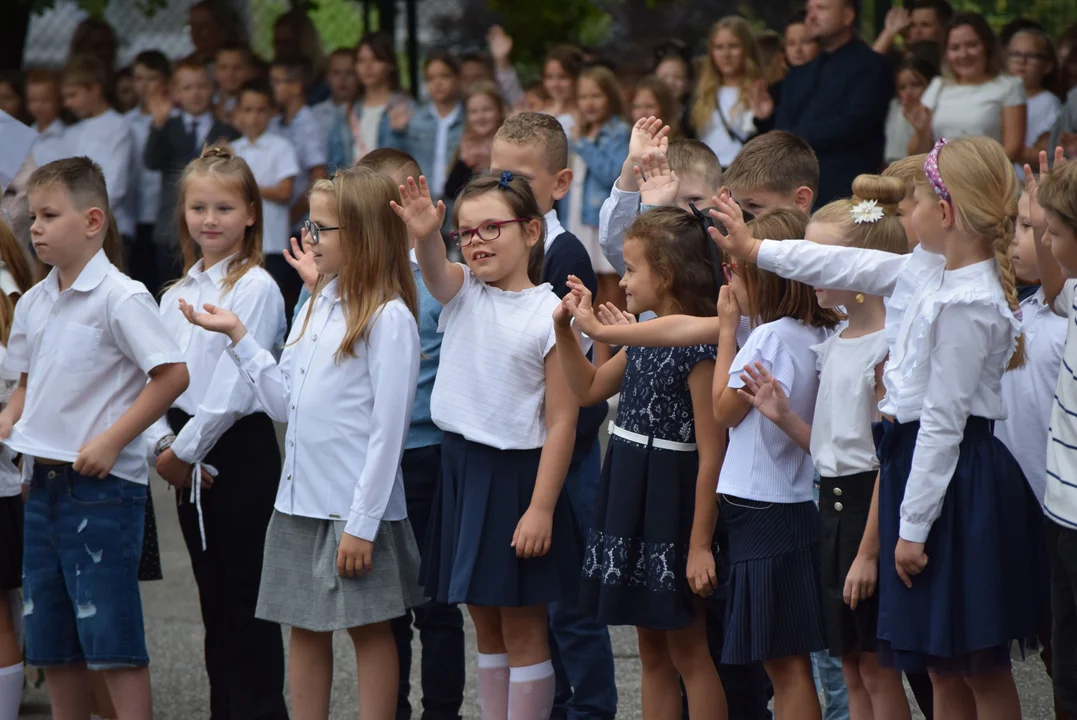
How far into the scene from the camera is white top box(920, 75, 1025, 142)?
22.6ft

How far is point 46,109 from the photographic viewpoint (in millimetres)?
9125

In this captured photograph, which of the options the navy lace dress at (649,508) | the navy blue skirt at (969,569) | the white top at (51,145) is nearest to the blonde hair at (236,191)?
the navy lace dress at (649,508)

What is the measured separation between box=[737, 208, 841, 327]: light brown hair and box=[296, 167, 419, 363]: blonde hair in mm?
998

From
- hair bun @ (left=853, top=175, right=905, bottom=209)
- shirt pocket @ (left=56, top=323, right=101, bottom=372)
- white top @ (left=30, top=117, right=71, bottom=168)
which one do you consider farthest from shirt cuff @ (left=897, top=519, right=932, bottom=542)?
white top @ (left=30, top=117, right=71, bottom=168)

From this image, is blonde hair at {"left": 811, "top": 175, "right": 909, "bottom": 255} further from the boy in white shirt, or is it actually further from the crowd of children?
the boy in white shirt

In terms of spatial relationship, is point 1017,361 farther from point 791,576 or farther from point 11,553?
point 11,553

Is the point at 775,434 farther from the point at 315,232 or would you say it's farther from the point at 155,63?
the point at 155,63

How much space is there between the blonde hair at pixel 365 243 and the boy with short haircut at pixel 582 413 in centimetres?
41

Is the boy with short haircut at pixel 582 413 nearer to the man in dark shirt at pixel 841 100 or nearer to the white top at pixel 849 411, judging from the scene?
the white top at pixel 849 411

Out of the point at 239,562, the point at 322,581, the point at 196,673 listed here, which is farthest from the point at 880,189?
the point at 196,673

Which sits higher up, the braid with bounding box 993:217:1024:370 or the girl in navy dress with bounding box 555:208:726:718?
the braid with bounding box 993:217:1024:370

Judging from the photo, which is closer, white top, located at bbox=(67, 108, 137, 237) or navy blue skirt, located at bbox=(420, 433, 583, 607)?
navy blue skirt, located at bbox=(420, 433, 583, 607)

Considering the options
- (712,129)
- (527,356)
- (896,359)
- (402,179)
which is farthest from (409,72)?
(896,359)

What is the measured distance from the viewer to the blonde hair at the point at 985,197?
3.14 meters
